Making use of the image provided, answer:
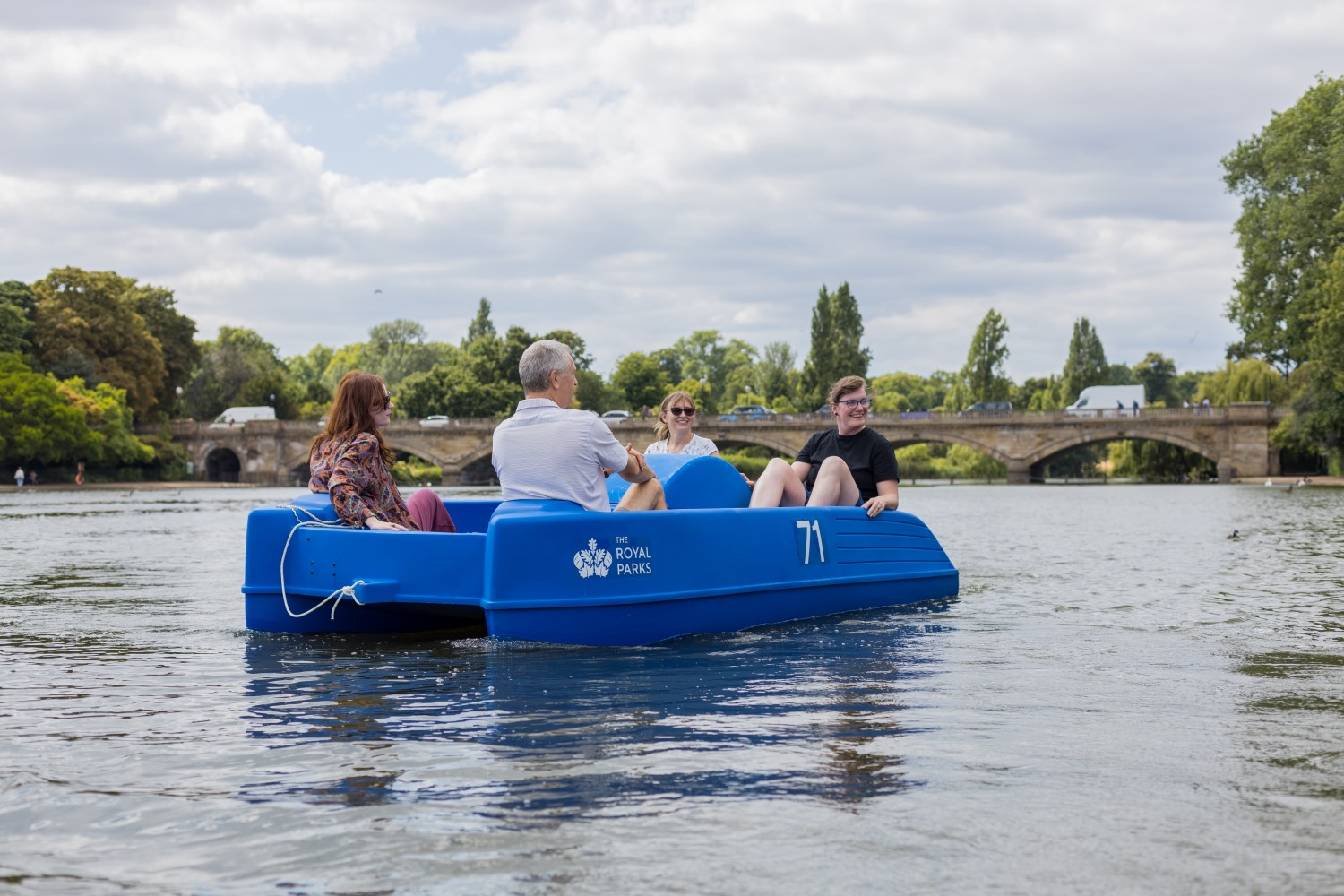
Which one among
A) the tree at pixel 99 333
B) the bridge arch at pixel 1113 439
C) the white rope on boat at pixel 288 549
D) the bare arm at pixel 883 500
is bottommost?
the white rope on boat at pixel 288 549

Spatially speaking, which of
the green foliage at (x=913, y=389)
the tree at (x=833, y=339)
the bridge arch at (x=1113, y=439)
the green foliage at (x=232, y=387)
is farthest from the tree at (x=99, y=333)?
the green foliage at (x=913, y=389)

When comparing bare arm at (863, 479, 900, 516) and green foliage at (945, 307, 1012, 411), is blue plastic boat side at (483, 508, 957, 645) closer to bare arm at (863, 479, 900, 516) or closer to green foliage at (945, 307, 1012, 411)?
bare arm at (863, 479, 900, 516)

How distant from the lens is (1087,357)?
8850cm

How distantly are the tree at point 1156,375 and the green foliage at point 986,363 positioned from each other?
123ft

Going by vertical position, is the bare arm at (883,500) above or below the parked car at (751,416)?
below

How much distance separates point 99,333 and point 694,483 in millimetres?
65641

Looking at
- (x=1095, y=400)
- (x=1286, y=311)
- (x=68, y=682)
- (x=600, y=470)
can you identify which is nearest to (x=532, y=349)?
(x=600, y=470)

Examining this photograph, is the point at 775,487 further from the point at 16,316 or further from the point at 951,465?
the point at 951,465

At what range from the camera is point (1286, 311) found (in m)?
44.8

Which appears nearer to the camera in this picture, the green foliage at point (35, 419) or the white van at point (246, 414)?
the green foliage at point (35, 419)

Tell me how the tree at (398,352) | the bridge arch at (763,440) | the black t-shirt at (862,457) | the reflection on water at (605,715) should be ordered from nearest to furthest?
the reflection on water at (605,715)
the black t-shirt at (862,457)
the bridge arch at (763,440)
the tree at (398,352)

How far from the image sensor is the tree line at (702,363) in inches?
1735

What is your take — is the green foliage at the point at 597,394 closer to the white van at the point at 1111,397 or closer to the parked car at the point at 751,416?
the parked car at the point at 751,416

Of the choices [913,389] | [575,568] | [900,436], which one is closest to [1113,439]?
[900,436]
